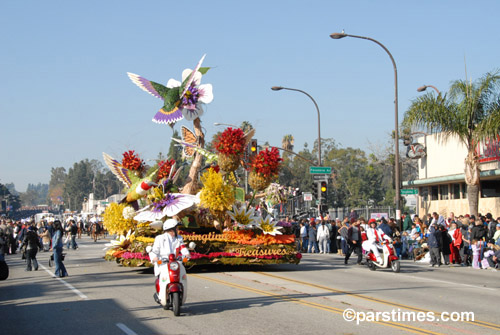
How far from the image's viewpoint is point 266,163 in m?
18.5

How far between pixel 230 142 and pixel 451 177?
58.3 ft

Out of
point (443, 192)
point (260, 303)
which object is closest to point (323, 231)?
point (443, 192)

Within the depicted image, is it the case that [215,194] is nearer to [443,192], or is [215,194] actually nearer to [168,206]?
[168,206]

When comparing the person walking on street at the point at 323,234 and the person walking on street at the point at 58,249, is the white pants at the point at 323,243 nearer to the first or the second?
the person walking on street at the point at 323,234

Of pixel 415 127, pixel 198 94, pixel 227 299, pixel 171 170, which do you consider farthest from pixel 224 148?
pixel 415 127

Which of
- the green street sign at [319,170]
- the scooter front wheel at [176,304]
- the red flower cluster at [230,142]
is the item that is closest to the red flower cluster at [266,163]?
the red flower cluster at [230,142]

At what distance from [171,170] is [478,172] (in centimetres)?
1603

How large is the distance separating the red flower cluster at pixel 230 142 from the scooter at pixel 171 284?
7911mm

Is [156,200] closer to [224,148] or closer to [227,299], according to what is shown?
[224,148]

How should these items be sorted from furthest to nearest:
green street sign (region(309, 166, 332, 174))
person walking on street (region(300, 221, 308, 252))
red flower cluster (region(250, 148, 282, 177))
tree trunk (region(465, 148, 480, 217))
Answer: person walking on street (region(300, 221, 308, 252)) < green street sign (region(309, 166, 332, 174)) < tree trunk (region(465, 148, 480, 217)) < red flower cluster (region(250, 148, 282, 177))

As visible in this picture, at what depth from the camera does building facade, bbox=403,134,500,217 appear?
Result: 30.0 metres

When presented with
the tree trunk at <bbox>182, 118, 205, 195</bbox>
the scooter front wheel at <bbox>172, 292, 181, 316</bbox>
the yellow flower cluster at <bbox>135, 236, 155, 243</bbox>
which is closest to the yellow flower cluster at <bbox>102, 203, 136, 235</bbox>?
the yellow flower cluster at <bbox>135, 236, 155, 243</bbox>

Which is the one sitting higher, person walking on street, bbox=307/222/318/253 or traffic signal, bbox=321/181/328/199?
traffic signal, bbox=321/181/328/199

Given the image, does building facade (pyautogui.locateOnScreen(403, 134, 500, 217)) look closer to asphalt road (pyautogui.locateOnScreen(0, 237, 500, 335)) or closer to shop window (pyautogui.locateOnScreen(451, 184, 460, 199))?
shop window (pyautogui.locateOnScreen(451, 184, 460, 199))
